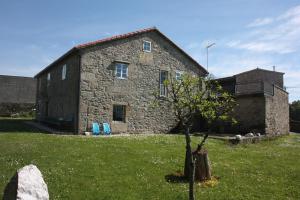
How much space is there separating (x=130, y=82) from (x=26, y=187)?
1677 centimetres

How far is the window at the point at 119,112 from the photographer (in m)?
21.7

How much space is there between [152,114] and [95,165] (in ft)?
43.0

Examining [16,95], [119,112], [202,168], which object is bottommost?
[202,168]

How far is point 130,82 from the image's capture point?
22.4 m

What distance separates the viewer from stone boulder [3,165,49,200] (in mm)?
5789

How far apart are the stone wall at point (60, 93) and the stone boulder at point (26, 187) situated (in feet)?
45.0

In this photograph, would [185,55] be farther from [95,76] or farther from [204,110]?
[204,110]

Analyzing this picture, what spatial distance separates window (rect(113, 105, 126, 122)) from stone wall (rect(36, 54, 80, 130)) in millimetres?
2900

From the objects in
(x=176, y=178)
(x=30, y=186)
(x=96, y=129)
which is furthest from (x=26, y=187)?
(x=96, y=129)

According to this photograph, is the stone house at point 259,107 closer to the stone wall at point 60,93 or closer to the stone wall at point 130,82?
the stone wall at point 130,82

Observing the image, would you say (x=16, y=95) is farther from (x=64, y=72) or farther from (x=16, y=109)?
(x=64, y=72)

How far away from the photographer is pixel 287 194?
8648 mm

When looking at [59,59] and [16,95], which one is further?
[16,95]

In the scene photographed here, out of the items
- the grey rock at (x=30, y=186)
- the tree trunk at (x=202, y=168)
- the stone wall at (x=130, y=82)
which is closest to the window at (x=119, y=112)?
the stone wall at (x=130, y=82)
